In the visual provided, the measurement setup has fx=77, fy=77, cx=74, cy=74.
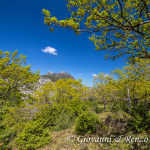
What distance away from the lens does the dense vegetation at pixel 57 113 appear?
6258 millimetres

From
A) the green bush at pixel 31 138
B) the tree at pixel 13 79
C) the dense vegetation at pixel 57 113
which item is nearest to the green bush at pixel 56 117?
the dense vegetation at pixel 57 113

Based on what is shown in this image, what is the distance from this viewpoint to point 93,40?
5.14m

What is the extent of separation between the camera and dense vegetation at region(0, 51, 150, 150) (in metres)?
6.26

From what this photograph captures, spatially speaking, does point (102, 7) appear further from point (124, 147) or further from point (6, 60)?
point (6, 60)

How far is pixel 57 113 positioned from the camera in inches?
391

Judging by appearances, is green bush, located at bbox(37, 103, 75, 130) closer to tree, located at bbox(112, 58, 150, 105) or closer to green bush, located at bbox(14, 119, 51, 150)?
green bush, located at bbox(14, 119, 51, 150)

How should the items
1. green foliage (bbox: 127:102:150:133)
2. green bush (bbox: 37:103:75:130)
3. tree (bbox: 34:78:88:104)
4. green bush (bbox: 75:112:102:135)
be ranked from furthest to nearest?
tree (bbox: 34:78:88:104), green bush (bbox: 37:103:75:130), green bush (bbox: 75:112:102:135), green foliage (bbox: 127:102:150:133)

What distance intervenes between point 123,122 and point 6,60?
16.7 metres

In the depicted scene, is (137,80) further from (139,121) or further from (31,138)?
(31,138)

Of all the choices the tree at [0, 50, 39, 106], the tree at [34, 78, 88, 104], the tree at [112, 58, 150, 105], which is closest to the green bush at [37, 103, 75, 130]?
the tree at [34, 78, 88, 104]

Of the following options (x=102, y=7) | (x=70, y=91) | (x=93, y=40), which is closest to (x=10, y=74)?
(x=70, y=91)

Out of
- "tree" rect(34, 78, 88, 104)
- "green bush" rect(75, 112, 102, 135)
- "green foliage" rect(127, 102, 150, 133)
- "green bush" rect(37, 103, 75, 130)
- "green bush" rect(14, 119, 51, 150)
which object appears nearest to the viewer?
"green bush" rect(14, 119, 51, 150)

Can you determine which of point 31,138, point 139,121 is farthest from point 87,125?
point 31,138

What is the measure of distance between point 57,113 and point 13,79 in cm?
831
